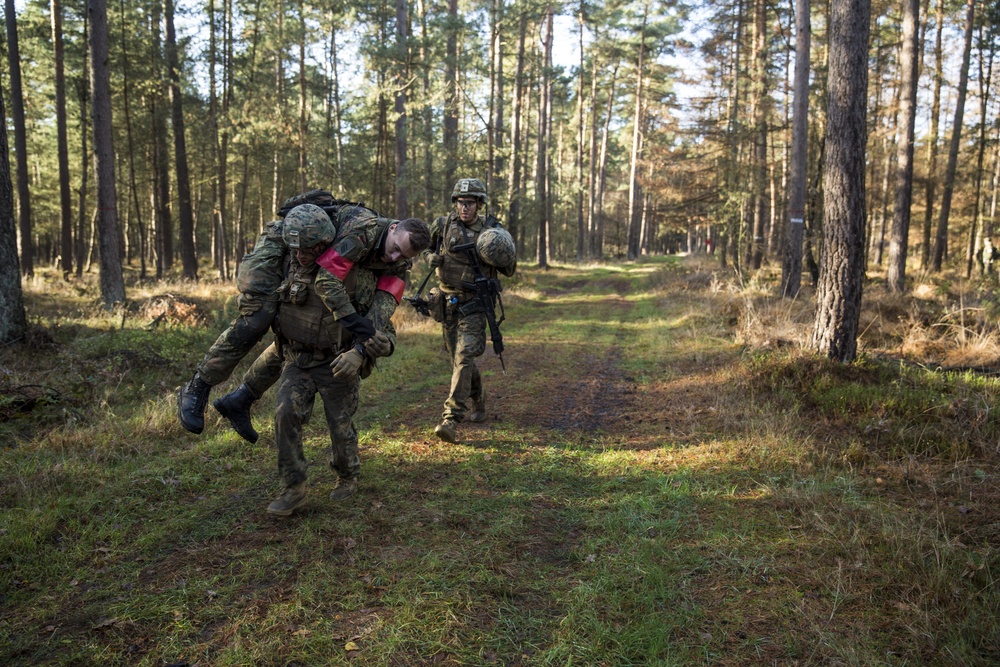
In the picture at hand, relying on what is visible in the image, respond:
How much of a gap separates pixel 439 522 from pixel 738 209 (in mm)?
15418

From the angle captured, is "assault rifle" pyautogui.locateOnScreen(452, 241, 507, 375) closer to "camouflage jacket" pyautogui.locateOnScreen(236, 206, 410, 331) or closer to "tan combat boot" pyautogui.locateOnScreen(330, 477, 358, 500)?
"camouflage jacket" pyautogui.locateOnScreen(236, 206, 410, 331)

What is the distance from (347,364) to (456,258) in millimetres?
2347

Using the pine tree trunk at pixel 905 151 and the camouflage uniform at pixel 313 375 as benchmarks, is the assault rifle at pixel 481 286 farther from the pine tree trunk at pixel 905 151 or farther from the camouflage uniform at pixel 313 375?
the pine tree trunk at pixel 905 151

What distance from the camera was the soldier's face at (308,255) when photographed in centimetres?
363

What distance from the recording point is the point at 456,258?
566 cm

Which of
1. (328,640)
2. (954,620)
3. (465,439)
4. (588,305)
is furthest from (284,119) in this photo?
(954,620)

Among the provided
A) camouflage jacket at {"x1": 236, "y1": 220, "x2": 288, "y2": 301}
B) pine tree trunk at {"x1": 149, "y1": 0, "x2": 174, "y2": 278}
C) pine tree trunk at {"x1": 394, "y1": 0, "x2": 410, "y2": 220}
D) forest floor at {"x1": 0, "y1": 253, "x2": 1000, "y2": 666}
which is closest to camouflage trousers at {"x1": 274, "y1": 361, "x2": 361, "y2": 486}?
forest floor at {"x1": 0, "y1": 253, "x2": 1000, "y2": 666}

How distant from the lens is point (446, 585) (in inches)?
117

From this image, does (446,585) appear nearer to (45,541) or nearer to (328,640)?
(328,640)

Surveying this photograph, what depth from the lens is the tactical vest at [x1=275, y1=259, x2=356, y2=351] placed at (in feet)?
12.1

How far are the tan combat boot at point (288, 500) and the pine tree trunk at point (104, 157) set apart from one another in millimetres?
9561

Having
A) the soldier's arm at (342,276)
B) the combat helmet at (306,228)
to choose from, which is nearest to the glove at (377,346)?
the soldier's arm at (342,276)

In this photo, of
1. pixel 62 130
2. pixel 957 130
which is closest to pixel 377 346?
pixel 62 130

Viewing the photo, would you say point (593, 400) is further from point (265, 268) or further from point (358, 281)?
point (265, 268)
